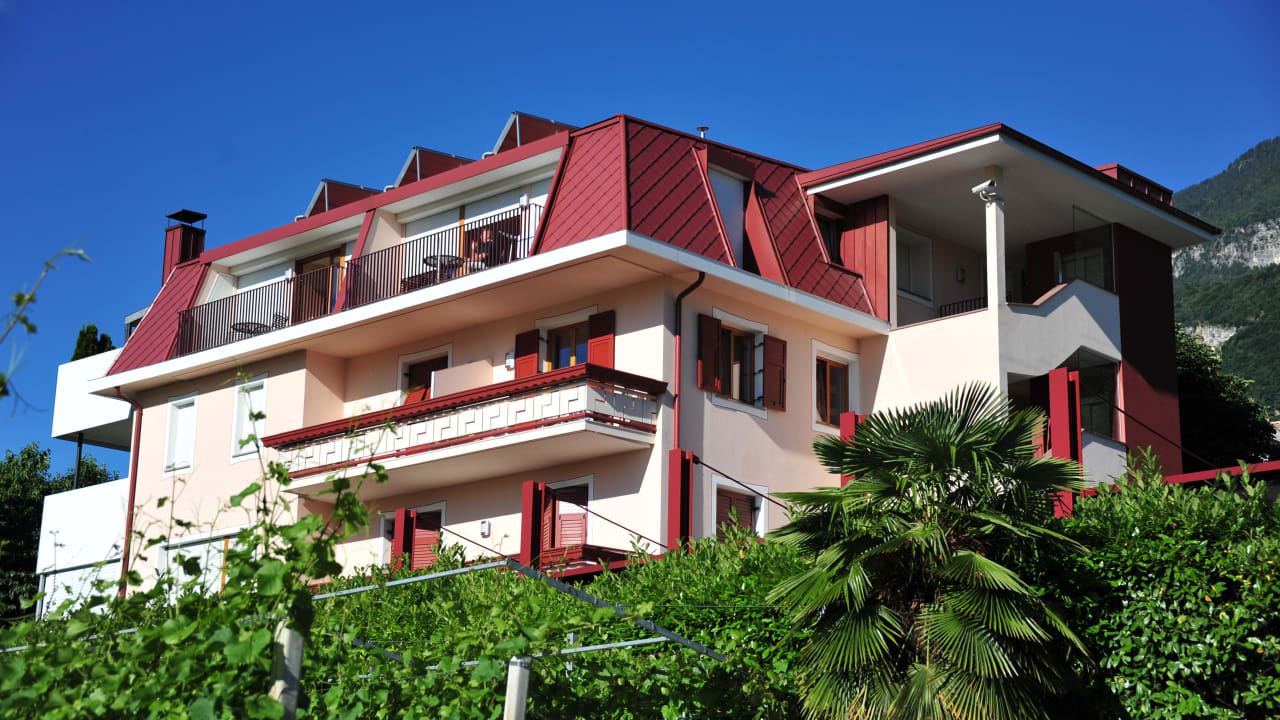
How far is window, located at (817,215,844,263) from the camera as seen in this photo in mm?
25250

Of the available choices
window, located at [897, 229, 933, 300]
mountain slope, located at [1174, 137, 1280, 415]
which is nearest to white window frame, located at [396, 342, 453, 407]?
window, located at [897, 229, 933, 300]

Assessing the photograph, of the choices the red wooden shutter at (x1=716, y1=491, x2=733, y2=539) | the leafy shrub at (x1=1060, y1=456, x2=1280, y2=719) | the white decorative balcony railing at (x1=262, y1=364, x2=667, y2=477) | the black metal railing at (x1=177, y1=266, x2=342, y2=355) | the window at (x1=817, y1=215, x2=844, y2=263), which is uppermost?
the window at (x1=817, y1=215, x2=844, y2=263)

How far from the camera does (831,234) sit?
25.4m

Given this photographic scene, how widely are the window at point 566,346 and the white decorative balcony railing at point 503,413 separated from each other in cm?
159

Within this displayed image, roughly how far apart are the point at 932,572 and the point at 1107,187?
1406 cm

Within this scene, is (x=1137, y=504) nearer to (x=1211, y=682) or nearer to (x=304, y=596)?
(x=1211, y=682)

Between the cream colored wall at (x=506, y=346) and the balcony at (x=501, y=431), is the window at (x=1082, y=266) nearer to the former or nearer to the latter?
the cream colored wall at (x=506, y=346)

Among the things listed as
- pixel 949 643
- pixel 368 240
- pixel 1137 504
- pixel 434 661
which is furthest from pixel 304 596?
pixel 368 240

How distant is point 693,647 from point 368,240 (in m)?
18.3

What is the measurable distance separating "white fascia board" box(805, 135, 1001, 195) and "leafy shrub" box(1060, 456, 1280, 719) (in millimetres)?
10294

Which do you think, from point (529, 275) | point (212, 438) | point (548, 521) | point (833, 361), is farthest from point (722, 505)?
point (212, 438)

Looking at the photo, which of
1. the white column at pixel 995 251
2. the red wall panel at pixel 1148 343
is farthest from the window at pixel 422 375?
the red wall panel at pixel 1148 343

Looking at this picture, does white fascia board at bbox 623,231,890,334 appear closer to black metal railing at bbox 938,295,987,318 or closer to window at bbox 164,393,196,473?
black metal railing at bbox 938,295,987,318

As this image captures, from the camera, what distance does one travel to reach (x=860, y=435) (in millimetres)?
12930
